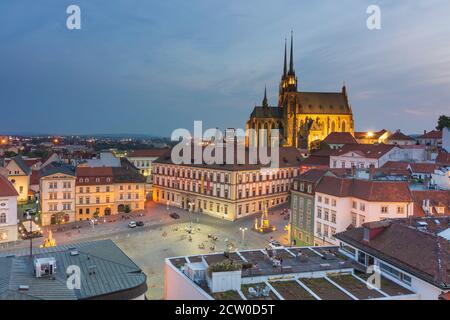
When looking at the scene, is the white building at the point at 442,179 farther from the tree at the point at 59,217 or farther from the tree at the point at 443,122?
the tree at the point at 443,122

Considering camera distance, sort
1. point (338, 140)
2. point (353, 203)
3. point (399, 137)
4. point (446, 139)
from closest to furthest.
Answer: point (353, 203) → point (446, 139) → point (338, 140) → point (399, 137)

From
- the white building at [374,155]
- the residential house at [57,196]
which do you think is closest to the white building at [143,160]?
the residential house at [57,196]

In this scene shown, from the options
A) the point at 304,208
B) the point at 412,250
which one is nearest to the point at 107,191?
the point at 304,208

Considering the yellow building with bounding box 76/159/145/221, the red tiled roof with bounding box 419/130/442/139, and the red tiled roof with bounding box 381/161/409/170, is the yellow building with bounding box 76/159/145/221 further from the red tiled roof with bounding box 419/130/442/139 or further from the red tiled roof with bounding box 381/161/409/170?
the red tiled roof with bounding box 419/130/442/139

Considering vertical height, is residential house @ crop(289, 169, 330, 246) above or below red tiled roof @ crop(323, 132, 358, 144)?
below

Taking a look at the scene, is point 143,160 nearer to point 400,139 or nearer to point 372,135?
point 400,139

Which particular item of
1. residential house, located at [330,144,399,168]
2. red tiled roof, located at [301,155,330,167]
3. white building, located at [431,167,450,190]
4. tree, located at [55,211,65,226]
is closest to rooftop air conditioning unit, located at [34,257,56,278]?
white building, located at [431,167,450,190]
